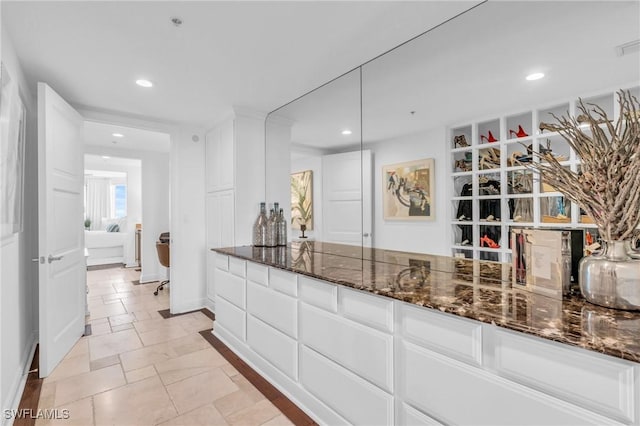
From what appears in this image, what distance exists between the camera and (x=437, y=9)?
167 centimetres

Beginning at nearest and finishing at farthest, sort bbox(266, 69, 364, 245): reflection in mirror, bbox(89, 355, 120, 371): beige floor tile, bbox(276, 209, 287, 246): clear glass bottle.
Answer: bbox(266, 69, 364, 245): reflection in mirror
bbox(89, 355, 120, 371): beige floor tile
bbox(276, 209, 287, 246): clear glass bottle

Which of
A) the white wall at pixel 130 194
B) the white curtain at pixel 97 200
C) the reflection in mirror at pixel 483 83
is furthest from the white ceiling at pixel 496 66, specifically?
the white curtain at pixel 97 200

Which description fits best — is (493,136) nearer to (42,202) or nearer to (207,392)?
(207,392)

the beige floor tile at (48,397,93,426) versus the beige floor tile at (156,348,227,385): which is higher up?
the beige floor tile at (156,348,227,385)

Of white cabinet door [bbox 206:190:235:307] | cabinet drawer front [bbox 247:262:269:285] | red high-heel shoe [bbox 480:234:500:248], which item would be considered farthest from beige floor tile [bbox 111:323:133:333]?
red high-heel shoe [bbox 480:234:500:248]

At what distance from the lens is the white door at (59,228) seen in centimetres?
228

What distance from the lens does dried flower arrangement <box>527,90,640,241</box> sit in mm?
1024

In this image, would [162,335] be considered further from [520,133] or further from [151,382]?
[520,133]

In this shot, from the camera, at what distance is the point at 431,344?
3.98 feet

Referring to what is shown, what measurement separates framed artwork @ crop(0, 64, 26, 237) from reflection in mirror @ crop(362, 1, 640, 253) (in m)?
2.03

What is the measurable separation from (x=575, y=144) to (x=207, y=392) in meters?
2.47

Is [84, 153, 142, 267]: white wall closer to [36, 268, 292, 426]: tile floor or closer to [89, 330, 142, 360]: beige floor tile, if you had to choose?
[36, 268, 292, 426]: tile floor

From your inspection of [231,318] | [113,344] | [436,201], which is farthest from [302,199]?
[113,344]

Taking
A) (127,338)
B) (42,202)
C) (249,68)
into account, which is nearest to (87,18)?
(249,68)
